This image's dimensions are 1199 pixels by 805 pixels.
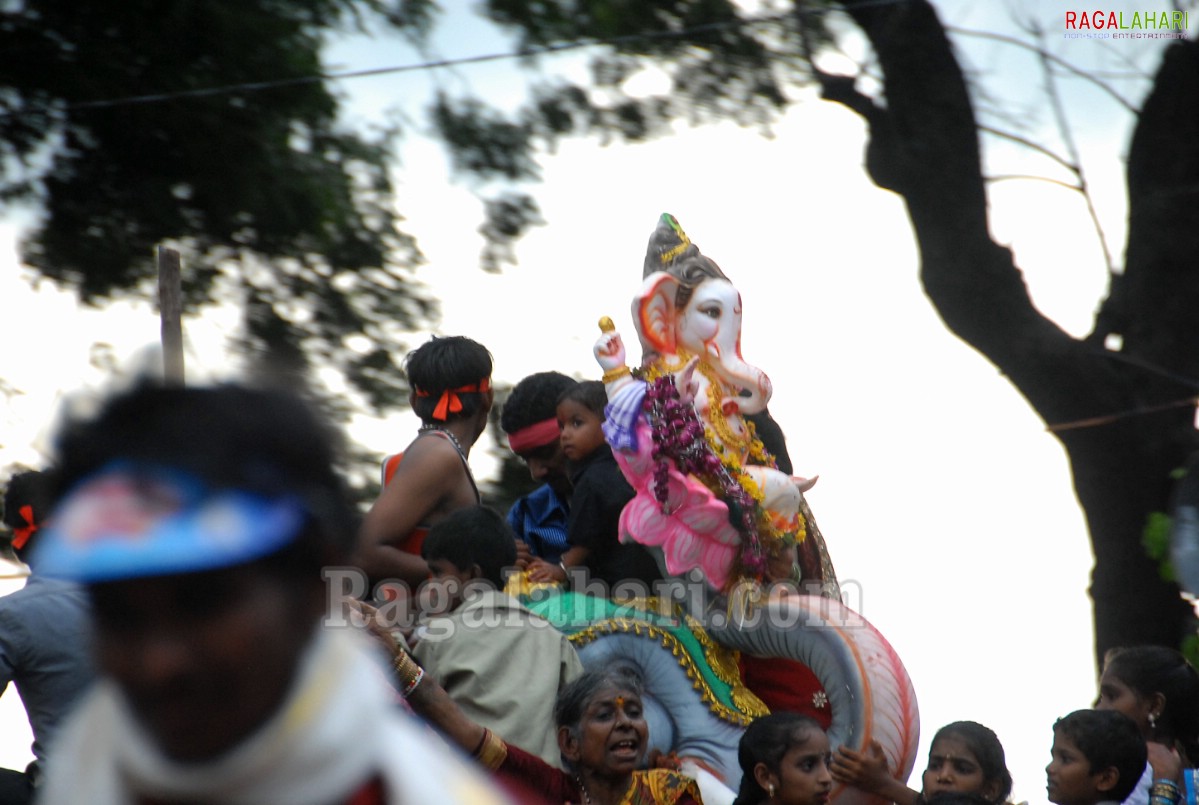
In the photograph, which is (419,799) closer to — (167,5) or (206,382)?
(206,382)

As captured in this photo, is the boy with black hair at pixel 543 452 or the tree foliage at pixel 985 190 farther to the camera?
the tree foliage at pixel 985 190

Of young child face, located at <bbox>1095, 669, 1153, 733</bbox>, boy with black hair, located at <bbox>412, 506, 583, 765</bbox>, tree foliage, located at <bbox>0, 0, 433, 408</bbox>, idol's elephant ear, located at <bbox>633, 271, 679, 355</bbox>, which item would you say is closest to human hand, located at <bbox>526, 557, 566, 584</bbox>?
boy with black hair, located at <bbox>412, 506, 583, 765</bbox>

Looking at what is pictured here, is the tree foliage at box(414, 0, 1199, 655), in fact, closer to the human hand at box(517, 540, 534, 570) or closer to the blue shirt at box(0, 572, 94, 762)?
the human hand at box(517, 540, 534, 570)

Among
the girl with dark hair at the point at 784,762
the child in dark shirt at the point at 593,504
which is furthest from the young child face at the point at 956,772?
the child in dark shirt at the point at 593,504

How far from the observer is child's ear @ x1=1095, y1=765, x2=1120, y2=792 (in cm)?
391

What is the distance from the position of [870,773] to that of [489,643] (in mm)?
1056

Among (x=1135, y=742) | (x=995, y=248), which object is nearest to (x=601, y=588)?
(x=1135, y=742)

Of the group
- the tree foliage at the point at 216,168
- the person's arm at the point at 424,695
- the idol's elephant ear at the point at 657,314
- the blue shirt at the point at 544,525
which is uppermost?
the tree foliage at the point at 216,168

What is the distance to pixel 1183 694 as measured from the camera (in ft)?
14.2

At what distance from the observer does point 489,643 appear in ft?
11.4

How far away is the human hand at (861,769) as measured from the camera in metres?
3.79

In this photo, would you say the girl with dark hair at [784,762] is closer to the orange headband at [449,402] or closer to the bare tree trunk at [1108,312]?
the orange headband at [449,402]

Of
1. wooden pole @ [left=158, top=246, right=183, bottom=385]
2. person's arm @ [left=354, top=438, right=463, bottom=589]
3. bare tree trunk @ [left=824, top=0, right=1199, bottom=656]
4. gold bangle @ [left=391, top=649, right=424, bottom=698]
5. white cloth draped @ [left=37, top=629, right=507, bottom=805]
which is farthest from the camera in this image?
bare tree trunk @ [left=824, top=0, right=1199, bottom=656]

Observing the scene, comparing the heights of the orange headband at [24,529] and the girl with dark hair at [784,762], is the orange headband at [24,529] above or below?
above
